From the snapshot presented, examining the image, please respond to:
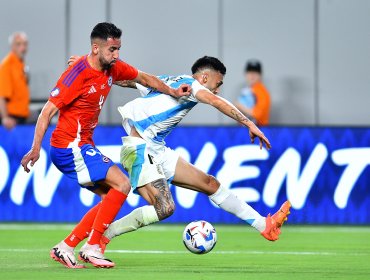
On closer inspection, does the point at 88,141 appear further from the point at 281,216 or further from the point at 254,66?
the point at 254,66

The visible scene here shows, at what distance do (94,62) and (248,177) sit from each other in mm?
5099

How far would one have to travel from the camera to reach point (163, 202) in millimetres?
9516

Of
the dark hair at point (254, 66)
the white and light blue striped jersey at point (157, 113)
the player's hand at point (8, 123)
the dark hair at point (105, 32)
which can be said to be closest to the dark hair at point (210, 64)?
the white and light blue striped jersey at point (157, 113)

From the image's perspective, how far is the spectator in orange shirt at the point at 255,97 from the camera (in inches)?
621

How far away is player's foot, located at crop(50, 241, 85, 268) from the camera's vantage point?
9.21 m

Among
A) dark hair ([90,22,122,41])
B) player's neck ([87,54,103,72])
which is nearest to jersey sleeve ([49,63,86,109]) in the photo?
player's neck ([87,54,103,72])

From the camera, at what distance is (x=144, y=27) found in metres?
17.2

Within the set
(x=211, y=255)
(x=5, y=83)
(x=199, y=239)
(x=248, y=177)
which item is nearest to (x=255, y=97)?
(x=248, y=177)

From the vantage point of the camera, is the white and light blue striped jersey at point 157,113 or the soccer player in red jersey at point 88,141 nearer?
the soccer player in red jersey at point 88,141

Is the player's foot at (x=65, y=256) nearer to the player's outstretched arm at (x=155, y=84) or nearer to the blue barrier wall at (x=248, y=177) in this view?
the player's outstretched arm at (x=155, y=84)

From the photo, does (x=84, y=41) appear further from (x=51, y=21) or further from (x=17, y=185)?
(x=17, y=185)

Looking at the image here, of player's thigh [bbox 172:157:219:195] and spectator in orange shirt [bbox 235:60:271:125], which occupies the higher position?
player's thigh [bbox 172:157:219:195]

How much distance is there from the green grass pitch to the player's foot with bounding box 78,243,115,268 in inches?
2.7

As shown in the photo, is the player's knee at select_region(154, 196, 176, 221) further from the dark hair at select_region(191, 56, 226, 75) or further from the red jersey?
the dark hair at select_region(191, 56, 226, 75)
